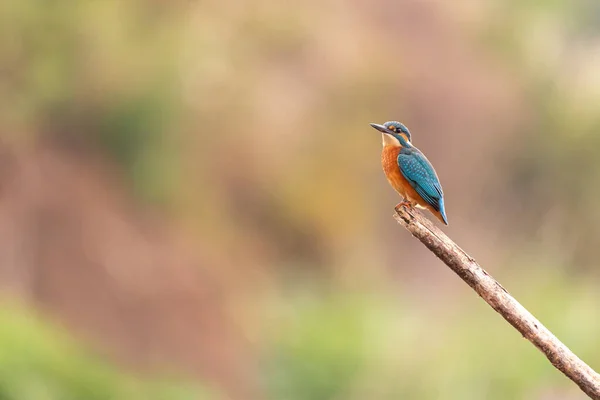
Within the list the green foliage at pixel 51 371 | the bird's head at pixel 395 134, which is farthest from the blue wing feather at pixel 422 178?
the green foliage at pixel 51 371

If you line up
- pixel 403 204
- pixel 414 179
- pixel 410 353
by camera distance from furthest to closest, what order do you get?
pixel 410 353 < pixel 414 179 < pixel 403 204

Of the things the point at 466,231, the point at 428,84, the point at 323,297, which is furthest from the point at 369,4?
the point at 323,297

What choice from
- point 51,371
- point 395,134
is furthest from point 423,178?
point 51,371

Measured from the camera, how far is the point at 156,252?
25.0 ft

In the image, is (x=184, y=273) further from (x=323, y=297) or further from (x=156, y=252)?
(x=323, y=297)

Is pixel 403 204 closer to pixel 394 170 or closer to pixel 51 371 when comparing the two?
pixel 394 170

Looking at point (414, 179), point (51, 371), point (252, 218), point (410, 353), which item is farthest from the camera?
point (252, 218)

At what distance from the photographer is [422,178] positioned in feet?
8.00

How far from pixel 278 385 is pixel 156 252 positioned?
5.95 feet

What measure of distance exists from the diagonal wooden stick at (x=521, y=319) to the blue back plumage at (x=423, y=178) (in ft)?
1.11

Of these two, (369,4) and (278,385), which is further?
(369,4)

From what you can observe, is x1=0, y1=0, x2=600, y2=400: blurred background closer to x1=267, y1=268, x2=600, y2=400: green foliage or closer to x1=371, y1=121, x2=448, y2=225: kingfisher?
x1=267, y1=268, x2=600, y2=400: green foliage

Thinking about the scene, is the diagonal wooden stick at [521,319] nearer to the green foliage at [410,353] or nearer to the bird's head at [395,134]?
the bird's head at [395,134]

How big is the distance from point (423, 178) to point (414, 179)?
27 millimetres
